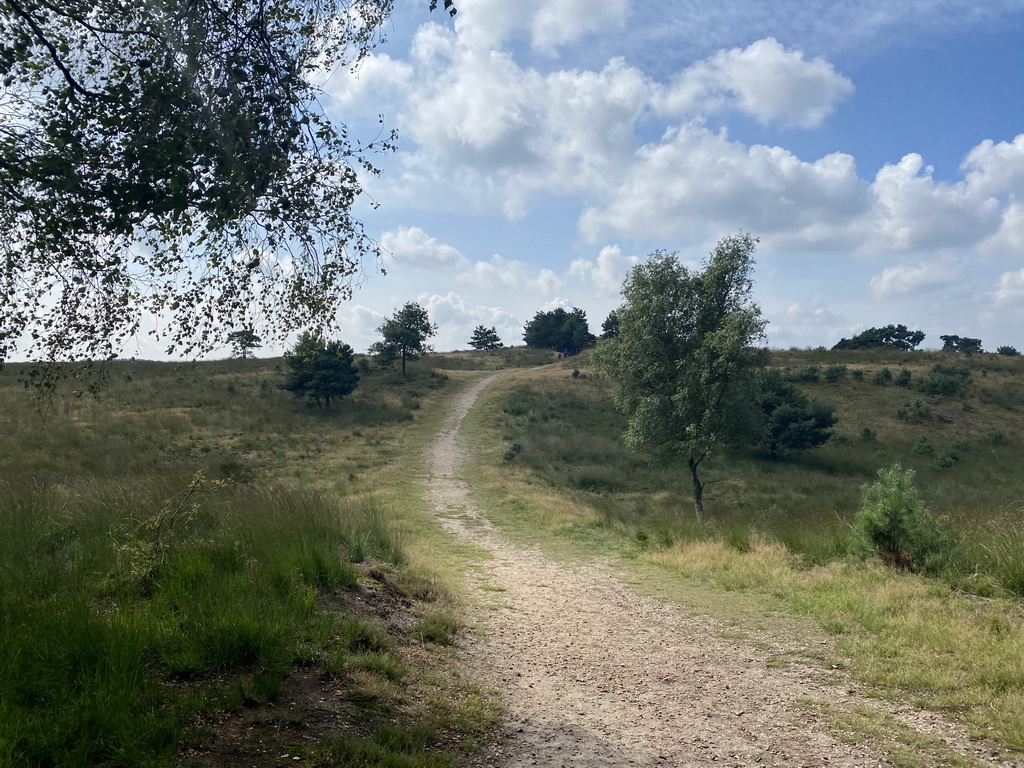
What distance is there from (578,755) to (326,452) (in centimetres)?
2698

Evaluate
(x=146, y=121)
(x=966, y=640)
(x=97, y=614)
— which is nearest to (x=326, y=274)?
Result: (x=146, y=121)

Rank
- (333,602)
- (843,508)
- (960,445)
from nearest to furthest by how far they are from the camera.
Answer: (333,602)
(843,508)
(960,445)

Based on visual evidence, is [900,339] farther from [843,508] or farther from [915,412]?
[843,508]

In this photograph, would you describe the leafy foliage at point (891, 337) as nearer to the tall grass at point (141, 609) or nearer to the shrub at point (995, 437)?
the shrub at point (995, 437)

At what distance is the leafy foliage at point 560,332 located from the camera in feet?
330

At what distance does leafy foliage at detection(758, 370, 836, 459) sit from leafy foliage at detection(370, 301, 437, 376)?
29972mm

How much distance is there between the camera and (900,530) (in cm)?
937

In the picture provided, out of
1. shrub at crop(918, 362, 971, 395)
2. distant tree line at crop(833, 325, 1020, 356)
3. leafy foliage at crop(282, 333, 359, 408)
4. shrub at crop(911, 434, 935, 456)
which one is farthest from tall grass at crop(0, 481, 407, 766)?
distant tree line at crop(833, 325, 1020, 356)

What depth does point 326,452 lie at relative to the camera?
1171 inches

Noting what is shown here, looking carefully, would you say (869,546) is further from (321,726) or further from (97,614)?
(97,614)

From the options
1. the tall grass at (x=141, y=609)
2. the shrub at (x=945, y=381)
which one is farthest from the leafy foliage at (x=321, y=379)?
the shrub at (x=945, y=381)

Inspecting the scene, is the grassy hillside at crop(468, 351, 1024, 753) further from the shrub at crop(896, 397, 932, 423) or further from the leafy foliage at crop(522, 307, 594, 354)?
the leafy foliage at crop(522, 307, 594, 354)

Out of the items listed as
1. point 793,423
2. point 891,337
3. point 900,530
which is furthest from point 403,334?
point 891,337

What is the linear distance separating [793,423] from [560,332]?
68.2 m
